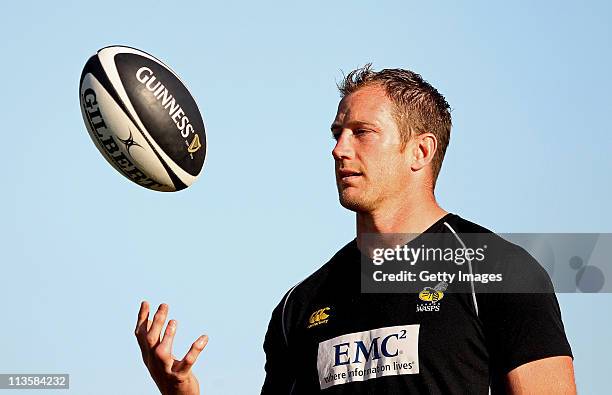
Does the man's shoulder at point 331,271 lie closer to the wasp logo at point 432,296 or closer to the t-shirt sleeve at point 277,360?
the t-shirt sleeve at point 277,360

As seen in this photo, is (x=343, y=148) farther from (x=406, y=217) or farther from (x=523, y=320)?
(x=523, y=320)

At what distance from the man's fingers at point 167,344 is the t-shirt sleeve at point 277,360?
41.6 inches

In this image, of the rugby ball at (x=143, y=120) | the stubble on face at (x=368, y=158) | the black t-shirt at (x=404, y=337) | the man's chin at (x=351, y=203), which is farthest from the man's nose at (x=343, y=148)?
the rugby ball at (x=143, y=120)

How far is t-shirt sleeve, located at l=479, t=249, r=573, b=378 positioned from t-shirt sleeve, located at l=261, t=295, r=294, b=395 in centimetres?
178

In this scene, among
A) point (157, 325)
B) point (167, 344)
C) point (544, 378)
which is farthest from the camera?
point (157, 325)

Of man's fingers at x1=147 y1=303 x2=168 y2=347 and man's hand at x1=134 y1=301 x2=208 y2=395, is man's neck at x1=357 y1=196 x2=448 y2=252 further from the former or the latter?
man's fingers at x1=147 y1=303 x2=168 y2=347

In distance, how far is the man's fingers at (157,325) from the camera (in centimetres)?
636

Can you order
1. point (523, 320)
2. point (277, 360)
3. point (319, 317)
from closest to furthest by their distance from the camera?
point (523, 320) < point (319, 317) < point (277, 360)

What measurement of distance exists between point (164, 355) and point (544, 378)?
2601 mm

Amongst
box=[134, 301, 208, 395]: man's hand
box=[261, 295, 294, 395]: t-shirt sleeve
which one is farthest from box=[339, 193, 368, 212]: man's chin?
box=[134, 301, 208, 395]: man's hand

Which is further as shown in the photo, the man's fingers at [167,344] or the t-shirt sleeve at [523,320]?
the man's fingers at [167,344]

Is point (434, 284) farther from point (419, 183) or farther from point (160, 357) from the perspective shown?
point (160, 357)

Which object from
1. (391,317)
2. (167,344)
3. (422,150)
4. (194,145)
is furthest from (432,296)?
(194,145)

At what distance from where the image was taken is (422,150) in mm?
6984
